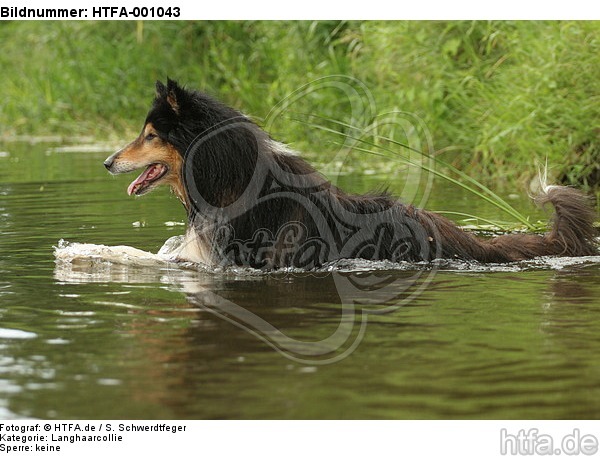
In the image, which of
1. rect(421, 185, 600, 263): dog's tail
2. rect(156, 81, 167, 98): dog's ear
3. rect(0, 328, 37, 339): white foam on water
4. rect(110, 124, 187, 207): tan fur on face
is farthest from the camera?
rect(421, 185, 600, 263): dog's tail

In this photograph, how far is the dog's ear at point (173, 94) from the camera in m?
8.22

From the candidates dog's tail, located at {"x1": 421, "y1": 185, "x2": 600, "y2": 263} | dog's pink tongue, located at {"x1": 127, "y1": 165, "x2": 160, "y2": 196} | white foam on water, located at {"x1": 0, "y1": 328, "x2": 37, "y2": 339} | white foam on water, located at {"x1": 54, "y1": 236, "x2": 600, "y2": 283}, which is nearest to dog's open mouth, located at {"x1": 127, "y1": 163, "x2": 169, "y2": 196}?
dog's pink tongue, located at {"x1": 127, "y1": 165, "x2": 160, "y2": 196}

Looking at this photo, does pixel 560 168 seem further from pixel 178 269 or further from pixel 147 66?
pixel 147 66

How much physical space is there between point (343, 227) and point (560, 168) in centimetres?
516

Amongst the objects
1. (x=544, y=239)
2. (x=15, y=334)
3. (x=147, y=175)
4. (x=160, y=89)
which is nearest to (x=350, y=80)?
(x=544, y=239)

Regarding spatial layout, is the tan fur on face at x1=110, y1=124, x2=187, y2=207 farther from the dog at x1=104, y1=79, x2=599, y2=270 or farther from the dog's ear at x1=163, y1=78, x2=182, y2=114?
the dog's ear at x1=163, y1=78, x2=182, y2=114

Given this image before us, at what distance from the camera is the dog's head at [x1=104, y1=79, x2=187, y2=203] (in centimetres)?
840

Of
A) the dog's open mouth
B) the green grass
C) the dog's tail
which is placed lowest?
the dog's tail

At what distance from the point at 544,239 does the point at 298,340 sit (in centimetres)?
358

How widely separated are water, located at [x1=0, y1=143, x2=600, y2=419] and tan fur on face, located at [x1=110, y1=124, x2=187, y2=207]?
0.69 m

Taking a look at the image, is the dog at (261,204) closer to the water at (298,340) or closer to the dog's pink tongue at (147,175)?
the dog's pink tongue at (147,175)

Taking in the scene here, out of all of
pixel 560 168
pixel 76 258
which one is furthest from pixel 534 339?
pixel 560 168

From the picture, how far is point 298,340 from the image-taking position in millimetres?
6133

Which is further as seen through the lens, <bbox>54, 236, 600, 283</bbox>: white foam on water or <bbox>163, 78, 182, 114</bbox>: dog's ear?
<bbox>54, 236, 600, 283</bbox>: white foam on water
